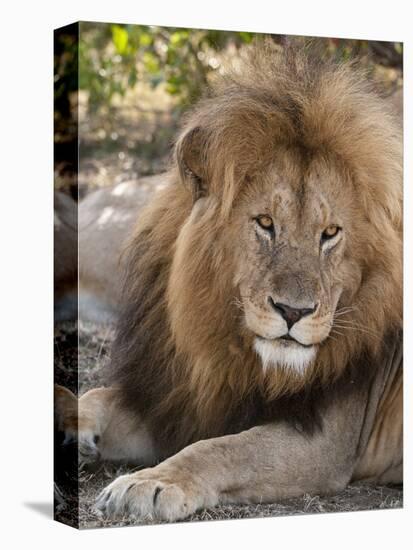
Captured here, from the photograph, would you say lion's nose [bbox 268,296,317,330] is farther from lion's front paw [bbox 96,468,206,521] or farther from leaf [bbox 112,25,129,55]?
leaf [bbox 112,25,129,55]

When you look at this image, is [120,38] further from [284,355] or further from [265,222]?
[284,355]

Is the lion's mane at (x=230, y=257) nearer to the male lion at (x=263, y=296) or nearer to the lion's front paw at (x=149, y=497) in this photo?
the male lion at (x=263, y=296)

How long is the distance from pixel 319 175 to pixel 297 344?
24.7 inches

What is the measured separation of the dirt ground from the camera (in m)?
4.46

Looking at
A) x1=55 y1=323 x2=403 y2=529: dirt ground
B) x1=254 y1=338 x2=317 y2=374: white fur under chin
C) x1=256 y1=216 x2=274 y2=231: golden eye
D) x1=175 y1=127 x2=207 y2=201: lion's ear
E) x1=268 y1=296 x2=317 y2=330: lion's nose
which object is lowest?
x1=55 y1=323 x2=403 y2=529: dirt ground

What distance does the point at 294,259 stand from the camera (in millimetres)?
4527

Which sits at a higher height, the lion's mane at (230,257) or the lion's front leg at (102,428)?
the lion's mane at (230,257)

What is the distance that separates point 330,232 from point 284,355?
1.57 feet

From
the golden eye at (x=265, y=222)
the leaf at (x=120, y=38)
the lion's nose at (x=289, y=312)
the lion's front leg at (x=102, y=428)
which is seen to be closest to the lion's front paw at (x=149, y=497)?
the lion's front leg at (x=102, y=428)

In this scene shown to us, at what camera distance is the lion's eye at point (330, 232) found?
15.1 ft

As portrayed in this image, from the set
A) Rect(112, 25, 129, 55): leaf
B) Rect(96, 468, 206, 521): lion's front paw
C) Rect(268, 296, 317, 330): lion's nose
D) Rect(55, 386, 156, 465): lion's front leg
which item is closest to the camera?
Rect(96, 468, 206, 521): lion's front paw

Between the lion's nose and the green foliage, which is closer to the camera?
the lion's nose

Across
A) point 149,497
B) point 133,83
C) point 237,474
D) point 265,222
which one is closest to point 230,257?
point 265,222

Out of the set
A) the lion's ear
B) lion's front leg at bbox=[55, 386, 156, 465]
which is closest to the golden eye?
the lion's ear
